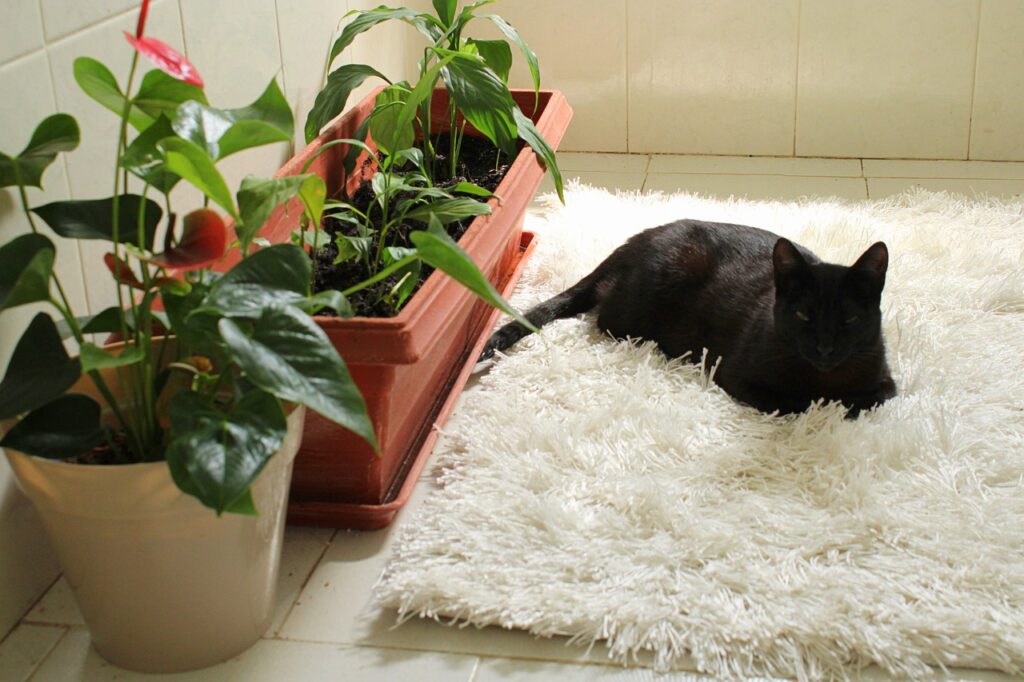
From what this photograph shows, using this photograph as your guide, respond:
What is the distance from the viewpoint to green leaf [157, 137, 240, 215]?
110 centimetres

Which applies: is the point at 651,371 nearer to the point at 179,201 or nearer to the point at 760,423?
the point at 760,423

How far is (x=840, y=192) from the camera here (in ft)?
9.39

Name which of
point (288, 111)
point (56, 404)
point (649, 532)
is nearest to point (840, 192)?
point (649, 532)

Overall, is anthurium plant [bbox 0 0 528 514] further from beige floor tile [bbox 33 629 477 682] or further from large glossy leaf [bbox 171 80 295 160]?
beige floor tile [bbox 33 629 477 682]

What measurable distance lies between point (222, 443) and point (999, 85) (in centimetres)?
262

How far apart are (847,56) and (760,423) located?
1.67 m

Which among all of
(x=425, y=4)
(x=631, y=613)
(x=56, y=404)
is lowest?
(x=631, y=613)

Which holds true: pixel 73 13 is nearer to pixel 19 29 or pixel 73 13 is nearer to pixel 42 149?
pixel 19 29

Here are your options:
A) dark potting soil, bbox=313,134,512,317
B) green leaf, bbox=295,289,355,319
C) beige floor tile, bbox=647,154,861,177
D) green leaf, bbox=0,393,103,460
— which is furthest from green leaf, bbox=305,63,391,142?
beige floor tile, bbox=647,154,861,177

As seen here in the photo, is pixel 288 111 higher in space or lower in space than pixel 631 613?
higher

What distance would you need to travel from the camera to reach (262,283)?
3.75 ft

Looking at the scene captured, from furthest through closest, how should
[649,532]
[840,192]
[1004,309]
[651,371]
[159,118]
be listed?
[840,192], [1004,309], [651,371], [649,532], [159,118]

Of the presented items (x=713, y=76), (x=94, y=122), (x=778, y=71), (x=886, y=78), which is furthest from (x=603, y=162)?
(x=94, y=122)

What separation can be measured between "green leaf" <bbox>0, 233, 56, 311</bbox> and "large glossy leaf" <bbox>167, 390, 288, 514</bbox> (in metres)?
0.17
